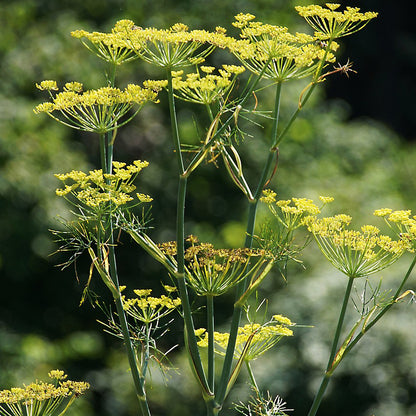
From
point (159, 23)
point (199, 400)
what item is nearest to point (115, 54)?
point (199, 400)

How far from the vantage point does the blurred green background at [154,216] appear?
6062 mm

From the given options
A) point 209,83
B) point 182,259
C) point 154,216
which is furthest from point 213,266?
point 154,216

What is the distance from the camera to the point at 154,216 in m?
7.81

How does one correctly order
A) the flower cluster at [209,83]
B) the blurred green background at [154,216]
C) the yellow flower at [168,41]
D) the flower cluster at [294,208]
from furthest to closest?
the blurred green background at [154,216] → the flower cluster at [294,208] → the flower cluster at [209,83] → the yellow flower at [168,41]

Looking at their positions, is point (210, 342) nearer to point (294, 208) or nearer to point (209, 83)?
point (294, 208)

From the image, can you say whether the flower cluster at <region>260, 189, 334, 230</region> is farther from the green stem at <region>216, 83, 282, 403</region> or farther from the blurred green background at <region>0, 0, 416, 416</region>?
the blurred green background at <region>0, 0, 416, 416</region>

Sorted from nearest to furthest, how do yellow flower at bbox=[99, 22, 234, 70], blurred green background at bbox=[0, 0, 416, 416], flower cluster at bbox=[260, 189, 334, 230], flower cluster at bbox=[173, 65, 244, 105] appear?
yellow flower at bbox=[99, 22, 234, 70] < flower cluster at bbox=[173, 65, 244, 105] < flower cluster at bbox=[260, 189, 334, 230] < blurred green background at bbox=[0, 0, 416, 416]

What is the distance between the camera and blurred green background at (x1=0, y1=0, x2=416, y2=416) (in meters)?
6.06

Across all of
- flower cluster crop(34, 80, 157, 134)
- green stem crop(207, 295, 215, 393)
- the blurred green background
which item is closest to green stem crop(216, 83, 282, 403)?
green stem crop(207, 295, 215, 393)

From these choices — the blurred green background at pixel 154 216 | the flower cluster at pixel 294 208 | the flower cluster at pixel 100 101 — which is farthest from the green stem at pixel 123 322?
the blurred green background at pixel 154 216

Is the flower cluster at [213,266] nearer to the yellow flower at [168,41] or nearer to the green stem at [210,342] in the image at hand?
the green stem at [210,342]

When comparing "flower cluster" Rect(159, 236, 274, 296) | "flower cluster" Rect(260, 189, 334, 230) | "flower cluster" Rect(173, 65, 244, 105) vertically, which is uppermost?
"flower cluster" Rect(173, 65, 244, 105)

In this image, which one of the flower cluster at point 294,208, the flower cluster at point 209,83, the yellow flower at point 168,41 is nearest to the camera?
the yellow flower at point 168,41

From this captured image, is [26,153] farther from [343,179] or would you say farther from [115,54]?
[115,54]
